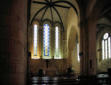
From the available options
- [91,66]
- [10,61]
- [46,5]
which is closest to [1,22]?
[10,61]

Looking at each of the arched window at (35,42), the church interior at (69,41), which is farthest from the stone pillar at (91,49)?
the arched window at (35,42)

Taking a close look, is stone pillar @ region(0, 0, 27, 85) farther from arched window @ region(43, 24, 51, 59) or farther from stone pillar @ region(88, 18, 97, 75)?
arched window @ region(43, 24, 51, 59)

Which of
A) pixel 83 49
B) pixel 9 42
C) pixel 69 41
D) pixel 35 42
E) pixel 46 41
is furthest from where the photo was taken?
pixel 46 41

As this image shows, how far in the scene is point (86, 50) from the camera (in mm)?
12461

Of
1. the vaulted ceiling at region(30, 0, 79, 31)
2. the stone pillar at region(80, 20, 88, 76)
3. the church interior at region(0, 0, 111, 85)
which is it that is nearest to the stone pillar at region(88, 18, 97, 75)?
the church interior at region(0, 0, 111, 85)

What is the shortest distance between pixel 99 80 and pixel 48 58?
38.1ft

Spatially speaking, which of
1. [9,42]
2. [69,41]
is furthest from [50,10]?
[9,42]

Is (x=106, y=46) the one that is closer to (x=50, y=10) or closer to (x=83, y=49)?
(x=50, y=10)

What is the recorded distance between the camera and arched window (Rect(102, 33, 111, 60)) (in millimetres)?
20962

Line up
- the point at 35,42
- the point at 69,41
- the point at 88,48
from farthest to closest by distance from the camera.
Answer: the point at 35,42, the point at 69,41, the point at 88,48

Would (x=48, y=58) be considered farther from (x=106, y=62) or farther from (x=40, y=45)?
(x=106, y=62)

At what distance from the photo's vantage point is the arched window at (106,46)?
2096cm

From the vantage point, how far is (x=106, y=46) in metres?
21.7

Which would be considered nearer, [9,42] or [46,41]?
[9,42]
